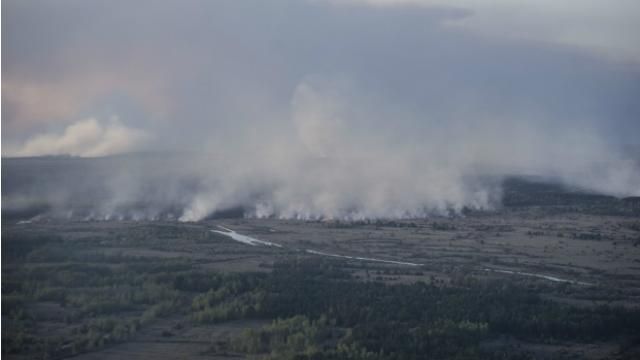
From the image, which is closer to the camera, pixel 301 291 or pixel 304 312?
pixel 304 312

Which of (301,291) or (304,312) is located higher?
(301,291)

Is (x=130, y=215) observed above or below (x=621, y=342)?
above

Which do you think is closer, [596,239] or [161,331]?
[161,331]

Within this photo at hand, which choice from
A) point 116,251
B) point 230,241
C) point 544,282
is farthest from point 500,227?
point 116,251

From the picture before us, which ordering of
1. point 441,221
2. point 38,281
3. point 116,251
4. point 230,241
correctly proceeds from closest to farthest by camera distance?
point 38,281 → point 116,251 → point 230,241 → point 441,221

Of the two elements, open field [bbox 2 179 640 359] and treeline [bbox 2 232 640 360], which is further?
open field [bbox 2 179 640 359]

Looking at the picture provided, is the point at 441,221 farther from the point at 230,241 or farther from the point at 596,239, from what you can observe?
the point at 230,241

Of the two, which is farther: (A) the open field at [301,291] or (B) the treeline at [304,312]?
(A) the open field at [301,291]

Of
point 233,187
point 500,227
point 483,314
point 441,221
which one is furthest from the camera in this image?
point 233,187

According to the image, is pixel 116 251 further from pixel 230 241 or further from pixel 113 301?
pixel 113 301
